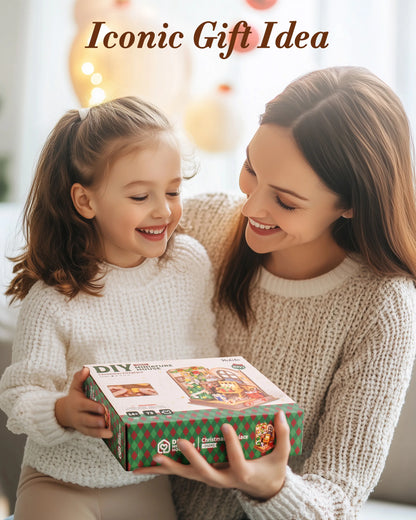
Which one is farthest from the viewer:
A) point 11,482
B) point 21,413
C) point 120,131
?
point 11,482

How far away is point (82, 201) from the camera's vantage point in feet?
4.31

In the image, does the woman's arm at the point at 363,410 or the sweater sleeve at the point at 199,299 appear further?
the sweater sleeve at the point at 199,299

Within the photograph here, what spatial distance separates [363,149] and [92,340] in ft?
1.90

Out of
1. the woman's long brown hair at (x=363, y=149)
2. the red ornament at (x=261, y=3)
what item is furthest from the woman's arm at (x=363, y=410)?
the red ornament at (x=261, y=3)

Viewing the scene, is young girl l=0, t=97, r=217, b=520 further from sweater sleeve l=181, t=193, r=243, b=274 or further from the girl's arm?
sweater sleeve l=181, t=193, r=243, b=274

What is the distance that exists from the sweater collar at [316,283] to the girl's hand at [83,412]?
1.62 feet

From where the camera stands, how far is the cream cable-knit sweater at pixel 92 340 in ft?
3.95

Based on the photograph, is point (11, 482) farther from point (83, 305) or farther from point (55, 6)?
point (55, 6)

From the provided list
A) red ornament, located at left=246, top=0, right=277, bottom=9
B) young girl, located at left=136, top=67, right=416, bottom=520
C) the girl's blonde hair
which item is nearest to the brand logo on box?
young girl, located at left=136, top=67, right=416, bottom=520

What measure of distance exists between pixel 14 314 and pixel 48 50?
2.91 m

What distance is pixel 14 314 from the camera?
5.54ft

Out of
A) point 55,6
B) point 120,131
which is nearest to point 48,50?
point 55,6

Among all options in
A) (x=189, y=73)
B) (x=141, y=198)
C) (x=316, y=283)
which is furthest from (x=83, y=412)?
(x=189, y=73)

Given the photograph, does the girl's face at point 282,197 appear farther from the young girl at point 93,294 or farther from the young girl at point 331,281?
the young girl at point 93,294
